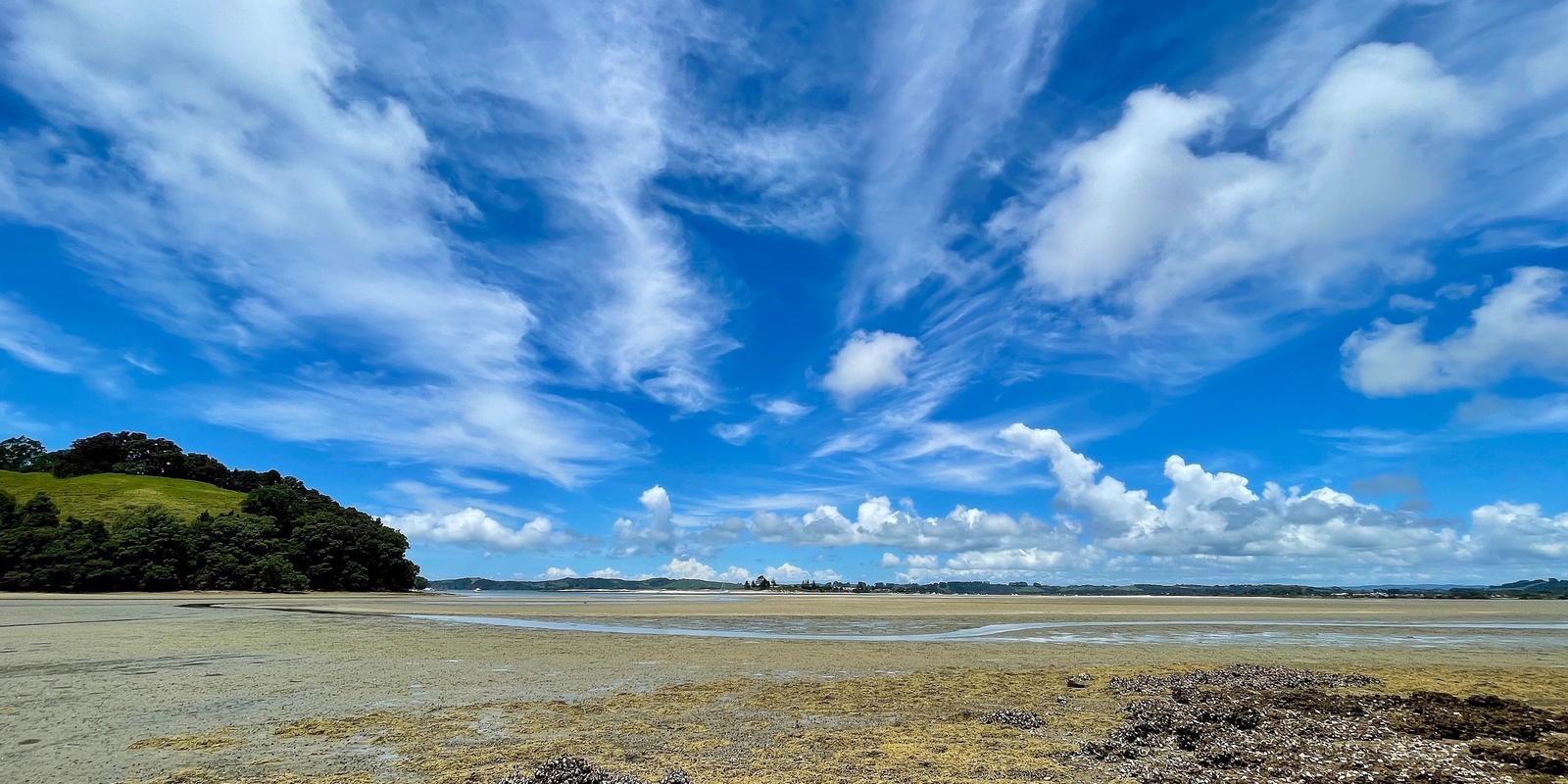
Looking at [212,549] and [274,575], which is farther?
[274,575]

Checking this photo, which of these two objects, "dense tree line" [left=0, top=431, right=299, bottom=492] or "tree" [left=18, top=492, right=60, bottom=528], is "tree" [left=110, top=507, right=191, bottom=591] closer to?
"tree" [left=18, top=492, right=60, bottom=528]

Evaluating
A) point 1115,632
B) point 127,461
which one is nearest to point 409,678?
point 1115,632

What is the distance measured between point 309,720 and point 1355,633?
51.1 m

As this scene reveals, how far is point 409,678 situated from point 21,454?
216716 millimetres

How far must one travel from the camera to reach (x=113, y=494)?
105 metres

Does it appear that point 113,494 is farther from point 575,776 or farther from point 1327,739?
point 1327,739

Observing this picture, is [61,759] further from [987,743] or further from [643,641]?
[643,641]

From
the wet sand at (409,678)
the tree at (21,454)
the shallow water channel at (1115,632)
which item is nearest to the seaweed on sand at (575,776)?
the wet sand at (409,678)

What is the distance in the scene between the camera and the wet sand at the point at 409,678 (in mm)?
11727

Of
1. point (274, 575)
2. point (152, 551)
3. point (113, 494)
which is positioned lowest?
point (274, 575)

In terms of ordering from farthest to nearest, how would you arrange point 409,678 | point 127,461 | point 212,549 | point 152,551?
1. point 127,461
2. point 212,549
3. point 152,551
4. point 409,678

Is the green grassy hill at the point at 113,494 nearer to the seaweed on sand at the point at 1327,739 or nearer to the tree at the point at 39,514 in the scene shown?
the tree at the point at 39,514

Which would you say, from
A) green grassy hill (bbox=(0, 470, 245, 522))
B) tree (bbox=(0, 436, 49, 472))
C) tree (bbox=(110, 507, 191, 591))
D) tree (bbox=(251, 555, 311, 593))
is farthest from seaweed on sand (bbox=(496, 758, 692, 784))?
tree (bbox=(0, 436, 49, 472))

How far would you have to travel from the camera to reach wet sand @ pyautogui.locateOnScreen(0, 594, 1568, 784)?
38.5ft
